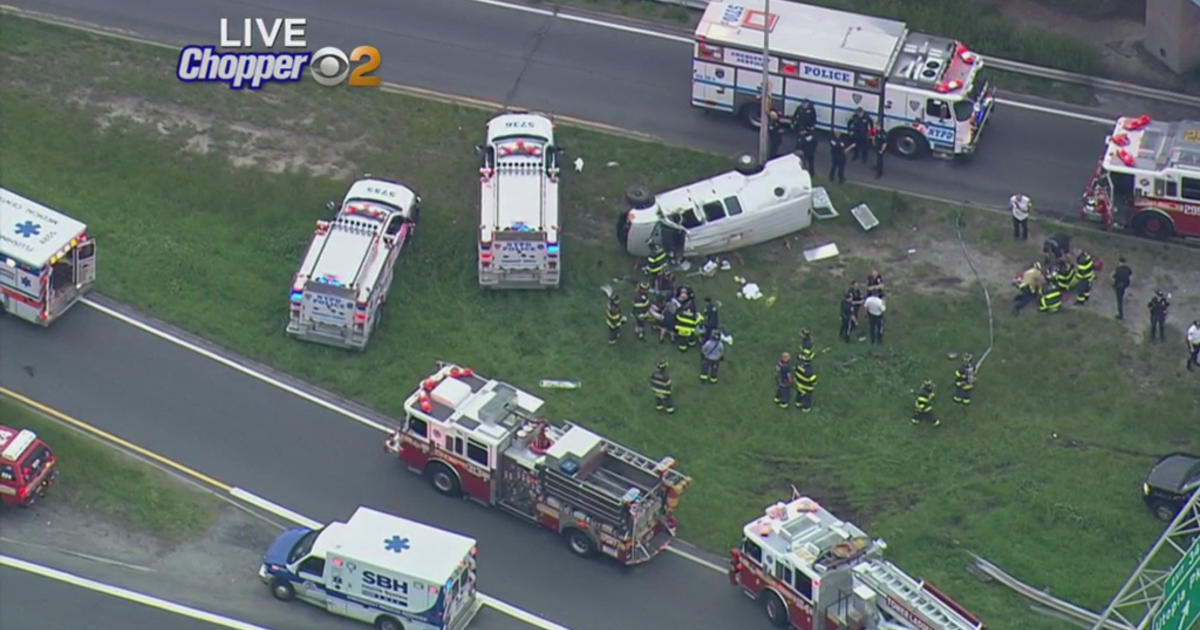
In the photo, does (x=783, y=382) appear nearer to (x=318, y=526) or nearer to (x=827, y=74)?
(x=827, y=74)

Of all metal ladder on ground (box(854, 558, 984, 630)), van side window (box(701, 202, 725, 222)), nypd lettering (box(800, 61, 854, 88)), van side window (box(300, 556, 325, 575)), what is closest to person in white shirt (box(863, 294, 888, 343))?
van side window (box(701, 202, 725, 222))

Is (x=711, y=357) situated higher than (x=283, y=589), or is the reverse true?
(x=711, y=357)

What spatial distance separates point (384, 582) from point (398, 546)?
902 millimetres

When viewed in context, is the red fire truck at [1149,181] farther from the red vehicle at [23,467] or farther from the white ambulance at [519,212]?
the red vehicle at [23,467]

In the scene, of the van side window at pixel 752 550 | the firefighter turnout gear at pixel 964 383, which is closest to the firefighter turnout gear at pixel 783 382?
the firefighter turnout gear at pixel 964 383

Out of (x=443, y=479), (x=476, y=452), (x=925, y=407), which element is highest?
(x=476, y=452)

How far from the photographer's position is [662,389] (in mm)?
67000

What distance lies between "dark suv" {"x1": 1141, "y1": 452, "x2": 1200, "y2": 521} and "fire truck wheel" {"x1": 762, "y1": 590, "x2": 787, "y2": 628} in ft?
32.4

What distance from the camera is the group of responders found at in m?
79.7

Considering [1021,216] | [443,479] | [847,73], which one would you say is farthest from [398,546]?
[847,73]

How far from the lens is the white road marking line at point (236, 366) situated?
221 ft

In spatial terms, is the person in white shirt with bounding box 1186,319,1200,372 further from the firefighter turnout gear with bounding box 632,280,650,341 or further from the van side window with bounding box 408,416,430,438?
the van side window with bounding box 408,416,430,438

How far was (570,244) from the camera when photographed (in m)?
73.2

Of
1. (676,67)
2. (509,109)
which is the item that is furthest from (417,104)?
(676,67)
